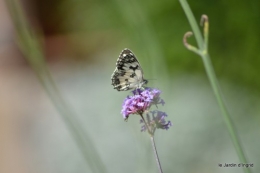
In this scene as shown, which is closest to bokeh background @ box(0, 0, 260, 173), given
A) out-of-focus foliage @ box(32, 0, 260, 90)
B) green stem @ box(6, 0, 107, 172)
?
out-of-focus foliage @ box(32, 0, 260, 90)

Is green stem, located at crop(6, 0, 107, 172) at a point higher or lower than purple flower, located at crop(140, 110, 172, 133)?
higher

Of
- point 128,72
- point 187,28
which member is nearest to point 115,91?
point 187,28

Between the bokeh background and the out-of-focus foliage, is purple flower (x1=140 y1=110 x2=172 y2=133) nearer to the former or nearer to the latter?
the bokeh background

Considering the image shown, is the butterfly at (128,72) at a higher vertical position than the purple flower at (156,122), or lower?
higher

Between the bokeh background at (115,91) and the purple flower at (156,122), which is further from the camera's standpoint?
the bokeh background at (115,91)

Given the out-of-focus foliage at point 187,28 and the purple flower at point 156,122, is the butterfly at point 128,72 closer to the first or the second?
the purple flower at point 156,122

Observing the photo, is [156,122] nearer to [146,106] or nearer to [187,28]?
[146,106]

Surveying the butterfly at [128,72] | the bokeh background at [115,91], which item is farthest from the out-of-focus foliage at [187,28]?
the butterfly at [128,72]

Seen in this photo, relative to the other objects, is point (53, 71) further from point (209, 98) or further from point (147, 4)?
point (209, 98)
